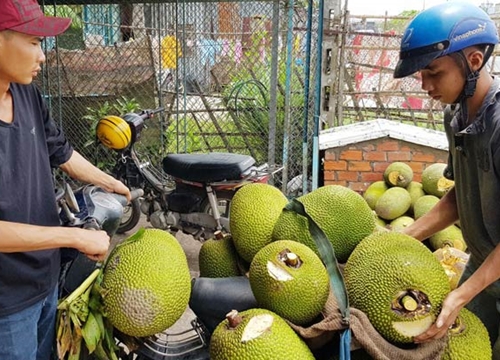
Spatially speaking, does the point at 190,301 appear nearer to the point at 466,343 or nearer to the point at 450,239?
the point at 466,343

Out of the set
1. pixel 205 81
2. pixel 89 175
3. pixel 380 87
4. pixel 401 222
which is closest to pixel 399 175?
pixel 401 222

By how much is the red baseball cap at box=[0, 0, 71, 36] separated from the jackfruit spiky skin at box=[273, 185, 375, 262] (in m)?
0.95

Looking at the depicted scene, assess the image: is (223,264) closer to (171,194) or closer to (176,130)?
(171,194)

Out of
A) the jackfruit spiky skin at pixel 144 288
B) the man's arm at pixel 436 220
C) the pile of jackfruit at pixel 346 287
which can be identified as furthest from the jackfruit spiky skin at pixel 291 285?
the man's arm at pixel 436 220

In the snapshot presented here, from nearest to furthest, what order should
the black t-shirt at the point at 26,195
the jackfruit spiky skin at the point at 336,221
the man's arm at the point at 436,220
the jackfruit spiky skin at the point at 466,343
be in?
the jackfruit spiky skin at the point at 466,343, the black t-shirt at the point at 26,195, the jackfruit spiky skin at the point at 336,221, the man's arm at the point at 436,220

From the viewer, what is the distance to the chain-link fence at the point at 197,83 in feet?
16.3

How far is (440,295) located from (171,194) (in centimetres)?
312

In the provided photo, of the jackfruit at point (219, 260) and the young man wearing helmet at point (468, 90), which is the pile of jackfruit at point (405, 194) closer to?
the young man wearing helmet at point (468, 90)

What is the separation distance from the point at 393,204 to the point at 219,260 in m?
2.41

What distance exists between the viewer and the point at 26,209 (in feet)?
4.98

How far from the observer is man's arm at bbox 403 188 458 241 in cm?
194

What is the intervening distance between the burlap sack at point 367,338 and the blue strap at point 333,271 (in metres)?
0.02

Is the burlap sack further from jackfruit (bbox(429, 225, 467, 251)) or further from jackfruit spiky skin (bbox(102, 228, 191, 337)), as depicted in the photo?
jackfruit (bbox(429, 225, 467, 251))

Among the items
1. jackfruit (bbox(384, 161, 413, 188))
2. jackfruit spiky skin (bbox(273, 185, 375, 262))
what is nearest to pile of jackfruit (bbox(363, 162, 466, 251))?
jackfruit (bbox(384, 161, 413, 188))
